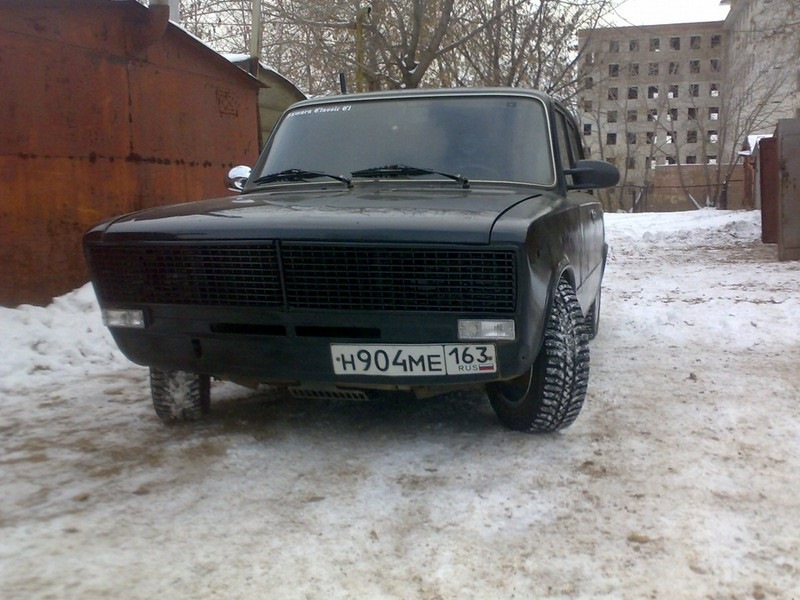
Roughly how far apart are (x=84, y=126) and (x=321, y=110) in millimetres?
3356

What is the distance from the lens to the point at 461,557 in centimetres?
249

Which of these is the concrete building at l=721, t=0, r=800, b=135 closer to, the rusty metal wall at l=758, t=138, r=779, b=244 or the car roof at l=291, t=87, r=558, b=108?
the rusty metal wall at l=758, t=138, r=779, b=244

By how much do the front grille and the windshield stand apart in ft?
3.32

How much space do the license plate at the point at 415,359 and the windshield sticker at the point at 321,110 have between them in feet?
5.86

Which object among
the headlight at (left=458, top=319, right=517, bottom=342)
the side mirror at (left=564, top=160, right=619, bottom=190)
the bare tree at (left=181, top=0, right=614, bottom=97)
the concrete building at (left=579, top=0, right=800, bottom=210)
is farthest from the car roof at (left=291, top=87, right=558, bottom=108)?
the concrete building at (left=579, top=0, right=800, bottom=210)

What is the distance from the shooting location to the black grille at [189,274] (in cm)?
318

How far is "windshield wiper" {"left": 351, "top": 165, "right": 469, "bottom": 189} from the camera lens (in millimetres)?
3838

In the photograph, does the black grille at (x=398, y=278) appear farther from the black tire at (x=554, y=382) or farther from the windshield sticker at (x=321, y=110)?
the windshield sticker at (x=321, y=110)

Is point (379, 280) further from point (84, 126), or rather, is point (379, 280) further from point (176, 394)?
point (84, 126)

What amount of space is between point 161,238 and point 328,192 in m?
0.87

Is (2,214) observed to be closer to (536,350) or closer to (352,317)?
(352,317)

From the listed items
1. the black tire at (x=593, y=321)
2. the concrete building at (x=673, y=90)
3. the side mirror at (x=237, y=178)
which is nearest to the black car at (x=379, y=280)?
the side mirror at (x=237, y=178)

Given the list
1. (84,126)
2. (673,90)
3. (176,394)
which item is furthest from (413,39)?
(673,90)

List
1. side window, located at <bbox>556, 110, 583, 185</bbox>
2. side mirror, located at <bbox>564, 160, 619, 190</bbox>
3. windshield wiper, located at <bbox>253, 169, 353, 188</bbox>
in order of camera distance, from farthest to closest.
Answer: side window, located at <bbox>556, 110, 583, 185</bbox>, side mirror, located at <bbox>564, 160, 619, 190</bbox>, windshield wiper, located at <bbox>253, 169, 353, 188</bbox>
